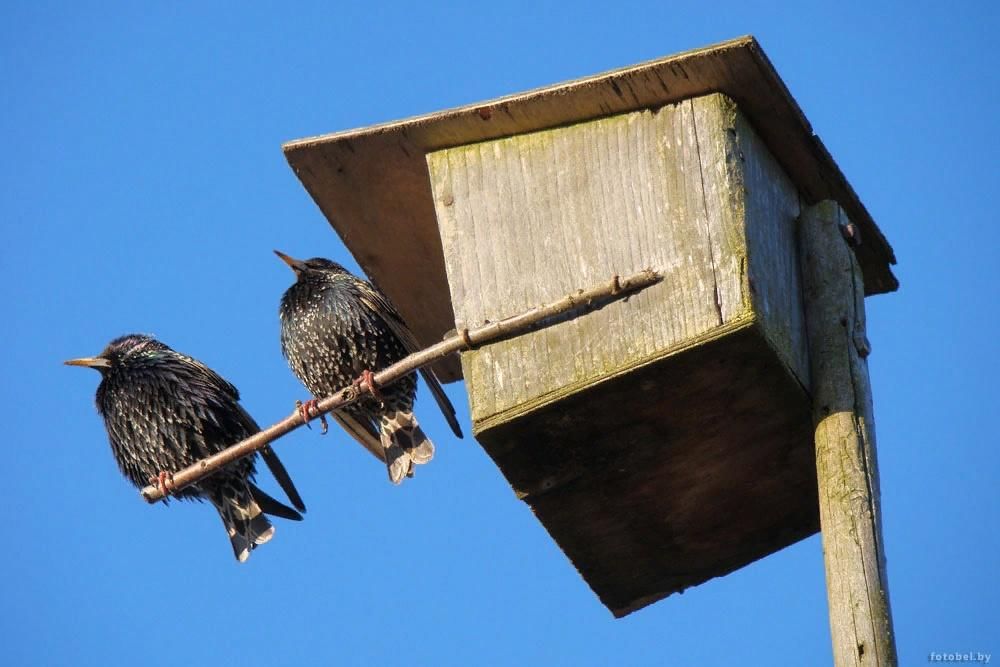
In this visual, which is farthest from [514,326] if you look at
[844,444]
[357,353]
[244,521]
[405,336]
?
[244,521]

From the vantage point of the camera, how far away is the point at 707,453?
417 centimetres

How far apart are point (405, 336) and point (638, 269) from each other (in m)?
2.17

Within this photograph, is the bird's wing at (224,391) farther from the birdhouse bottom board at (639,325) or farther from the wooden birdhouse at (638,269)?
the birdhouse bottom board at (639,325)

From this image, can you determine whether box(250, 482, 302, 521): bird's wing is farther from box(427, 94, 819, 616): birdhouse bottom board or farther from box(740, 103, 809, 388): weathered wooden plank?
box(740, 103, 809, 388): weathered wooden plank

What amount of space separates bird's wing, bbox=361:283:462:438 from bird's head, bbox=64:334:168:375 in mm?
970

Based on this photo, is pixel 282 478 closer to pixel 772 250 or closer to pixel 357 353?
pixel 357 353

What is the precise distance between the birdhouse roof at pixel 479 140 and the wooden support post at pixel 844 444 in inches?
9.9

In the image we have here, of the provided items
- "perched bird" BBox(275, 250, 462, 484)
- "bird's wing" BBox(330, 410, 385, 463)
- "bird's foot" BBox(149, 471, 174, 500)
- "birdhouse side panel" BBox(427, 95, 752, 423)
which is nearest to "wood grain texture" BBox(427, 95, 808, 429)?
"birdhouse side panel" BBox(427, 95, 752, 423)

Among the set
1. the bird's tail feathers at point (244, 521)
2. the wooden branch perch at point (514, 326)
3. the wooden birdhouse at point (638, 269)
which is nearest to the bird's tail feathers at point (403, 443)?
the bird's tail feathers at point (244, 521)

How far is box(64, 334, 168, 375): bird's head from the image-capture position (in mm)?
6402

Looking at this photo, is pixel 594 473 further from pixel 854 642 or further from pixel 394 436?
pixel 394 436

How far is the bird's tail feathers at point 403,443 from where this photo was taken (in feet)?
19.8

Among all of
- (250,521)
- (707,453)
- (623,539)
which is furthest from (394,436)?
(707,453)

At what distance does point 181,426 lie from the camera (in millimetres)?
6164
